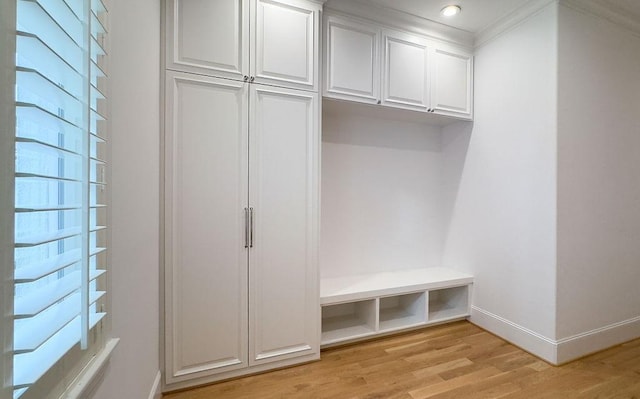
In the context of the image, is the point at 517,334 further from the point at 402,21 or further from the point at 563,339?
the point at 402,21

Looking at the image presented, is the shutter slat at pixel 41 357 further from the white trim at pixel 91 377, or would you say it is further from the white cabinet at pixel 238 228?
the white cabinet at pixel 238 228

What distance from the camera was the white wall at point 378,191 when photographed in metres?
2.61

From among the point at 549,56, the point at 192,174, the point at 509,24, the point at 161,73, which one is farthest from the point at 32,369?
the point at 509,24

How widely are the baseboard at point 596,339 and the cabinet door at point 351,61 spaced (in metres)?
2.43

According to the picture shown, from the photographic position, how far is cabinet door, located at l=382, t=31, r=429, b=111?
7.67ft

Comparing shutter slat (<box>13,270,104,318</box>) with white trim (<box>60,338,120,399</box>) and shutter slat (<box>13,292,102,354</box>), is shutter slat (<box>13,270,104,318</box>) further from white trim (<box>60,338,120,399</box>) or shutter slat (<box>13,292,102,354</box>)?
white trim (<box>60,338,120,399</box>)

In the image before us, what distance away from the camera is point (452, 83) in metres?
2.59

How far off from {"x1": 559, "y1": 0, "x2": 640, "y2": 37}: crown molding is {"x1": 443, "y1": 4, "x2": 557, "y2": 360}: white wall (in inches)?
8.8

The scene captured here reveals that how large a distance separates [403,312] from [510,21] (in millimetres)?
2814

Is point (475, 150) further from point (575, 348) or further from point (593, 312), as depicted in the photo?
point (575, 348)

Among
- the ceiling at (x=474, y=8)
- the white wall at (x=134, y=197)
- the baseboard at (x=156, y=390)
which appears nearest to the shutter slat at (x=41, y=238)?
the white wall at (x=134, y=197)

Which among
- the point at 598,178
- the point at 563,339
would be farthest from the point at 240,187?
the point at 598,178

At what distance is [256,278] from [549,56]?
2.74 metres

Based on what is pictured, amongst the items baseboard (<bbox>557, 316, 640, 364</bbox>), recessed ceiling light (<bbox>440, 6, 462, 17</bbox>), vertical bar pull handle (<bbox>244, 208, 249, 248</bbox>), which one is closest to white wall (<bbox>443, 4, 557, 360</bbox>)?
baseboard (<bbox>557, 316, 640, 364</bbox>)
